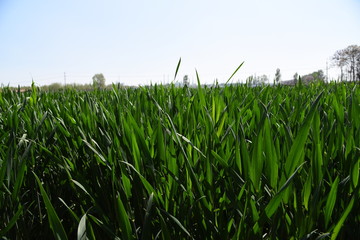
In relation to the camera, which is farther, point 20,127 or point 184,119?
point 20,127

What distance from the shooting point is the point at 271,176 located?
0.47m

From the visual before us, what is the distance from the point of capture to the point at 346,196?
51cm

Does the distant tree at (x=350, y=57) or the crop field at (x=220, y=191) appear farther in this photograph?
the distant tree at (x=350, y=57)

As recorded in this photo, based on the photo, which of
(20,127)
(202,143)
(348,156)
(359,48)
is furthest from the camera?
(359,48)

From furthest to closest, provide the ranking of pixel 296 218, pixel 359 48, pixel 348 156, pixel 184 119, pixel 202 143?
pixel 359 48
pixel 184 119
pixel 202 143
pixel 348 156
pixel 296 218

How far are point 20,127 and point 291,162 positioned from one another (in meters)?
0.95

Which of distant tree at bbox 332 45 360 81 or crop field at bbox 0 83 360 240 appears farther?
distant tree at bbox 332 45 360 81

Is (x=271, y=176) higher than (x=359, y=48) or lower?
lower

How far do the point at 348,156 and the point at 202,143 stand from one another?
0.31 m

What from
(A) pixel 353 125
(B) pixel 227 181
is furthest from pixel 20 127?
(A) pixel 353 125

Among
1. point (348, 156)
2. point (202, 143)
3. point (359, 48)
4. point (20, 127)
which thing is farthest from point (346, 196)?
point (359, 48)

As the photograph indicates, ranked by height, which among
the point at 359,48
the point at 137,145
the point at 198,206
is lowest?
the point at 198,206

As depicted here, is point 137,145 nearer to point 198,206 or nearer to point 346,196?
point 198,206

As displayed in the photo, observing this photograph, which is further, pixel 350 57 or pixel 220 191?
pixel 350 57
